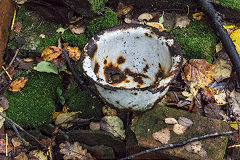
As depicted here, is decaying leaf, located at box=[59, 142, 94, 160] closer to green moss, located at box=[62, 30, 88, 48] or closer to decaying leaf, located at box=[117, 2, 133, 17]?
green moss, located at box=[62, 30, 88, 48]

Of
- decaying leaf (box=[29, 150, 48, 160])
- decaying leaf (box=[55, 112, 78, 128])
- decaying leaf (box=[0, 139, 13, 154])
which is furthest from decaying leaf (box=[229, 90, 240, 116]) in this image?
decaying leaf (box=[0, 139, 13, 154])

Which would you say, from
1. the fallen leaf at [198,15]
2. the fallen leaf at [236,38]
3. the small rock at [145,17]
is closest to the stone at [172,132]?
the fallen leaf at [236,38]

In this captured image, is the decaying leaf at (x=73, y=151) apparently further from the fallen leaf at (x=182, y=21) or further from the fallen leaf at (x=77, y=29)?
the fallen leaf at (x=182, y=21)

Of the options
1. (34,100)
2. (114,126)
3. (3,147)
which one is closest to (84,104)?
(114,126)

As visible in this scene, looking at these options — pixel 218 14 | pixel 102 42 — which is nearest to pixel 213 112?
pixel 218 14

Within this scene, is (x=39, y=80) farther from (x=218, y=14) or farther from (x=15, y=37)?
(x=218, y=14)
